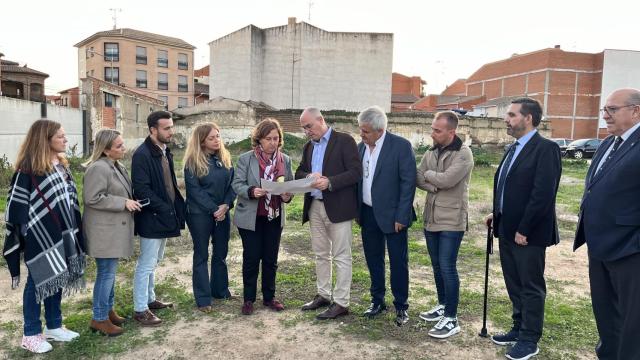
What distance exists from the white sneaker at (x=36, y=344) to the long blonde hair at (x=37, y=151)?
4.58 feet

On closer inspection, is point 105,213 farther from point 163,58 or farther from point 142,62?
point 163,58

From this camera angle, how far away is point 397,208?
423 centimetres

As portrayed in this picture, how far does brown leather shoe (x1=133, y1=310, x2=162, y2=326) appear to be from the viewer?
169 inches

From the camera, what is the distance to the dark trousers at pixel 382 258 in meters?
4.32

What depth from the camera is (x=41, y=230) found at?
362 cm

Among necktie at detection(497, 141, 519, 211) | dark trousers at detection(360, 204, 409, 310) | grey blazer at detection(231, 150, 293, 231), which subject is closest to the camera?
necktie at detection(497, 141, 519, 211)

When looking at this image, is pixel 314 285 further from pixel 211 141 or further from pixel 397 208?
pixel 211 141

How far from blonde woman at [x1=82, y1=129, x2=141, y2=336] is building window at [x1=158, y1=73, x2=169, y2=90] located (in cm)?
5536

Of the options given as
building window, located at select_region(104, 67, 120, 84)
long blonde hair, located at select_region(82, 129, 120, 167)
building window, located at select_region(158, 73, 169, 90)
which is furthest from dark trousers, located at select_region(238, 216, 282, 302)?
building window, located at select_region(158, 73, 169, 90)

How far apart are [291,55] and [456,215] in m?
30.5

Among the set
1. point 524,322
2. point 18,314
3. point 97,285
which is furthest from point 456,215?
point 18,314

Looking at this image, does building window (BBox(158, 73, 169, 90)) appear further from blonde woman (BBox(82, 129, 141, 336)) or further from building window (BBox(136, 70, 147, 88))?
blonde woman (BBox(82, 129, 141, 336))

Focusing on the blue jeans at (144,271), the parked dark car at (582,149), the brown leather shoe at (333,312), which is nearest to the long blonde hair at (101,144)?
the blue jeans at (144,271)

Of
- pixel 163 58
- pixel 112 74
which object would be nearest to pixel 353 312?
pixel 112 74
